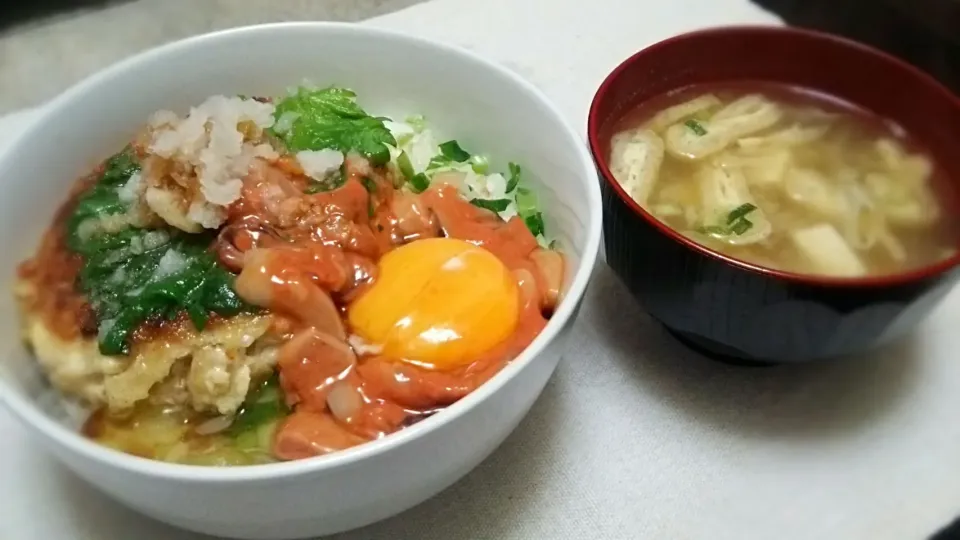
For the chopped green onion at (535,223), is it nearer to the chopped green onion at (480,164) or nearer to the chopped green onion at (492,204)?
the chopped green onion at (492,204)

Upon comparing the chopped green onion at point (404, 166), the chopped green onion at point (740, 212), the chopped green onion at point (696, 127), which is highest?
the chopped green onion at point (404, 166)

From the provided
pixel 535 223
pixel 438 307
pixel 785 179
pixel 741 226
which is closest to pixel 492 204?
pixel 535 223

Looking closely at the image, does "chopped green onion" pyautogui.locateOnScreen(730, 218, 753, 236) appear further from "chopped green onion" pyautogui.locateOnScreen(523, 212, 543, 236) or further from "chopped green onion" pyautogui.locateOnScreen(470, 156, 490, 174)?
"chopped green onion" pyautogui.locateOnScreen(470, 156, 490, 174)

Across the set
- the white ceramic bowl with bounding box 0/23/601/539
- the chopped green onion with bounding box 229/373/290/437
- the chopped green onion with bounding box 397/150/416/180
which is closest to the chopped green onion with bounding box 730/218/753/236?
the white ceramic bowl with bounding box 0/23/601/539

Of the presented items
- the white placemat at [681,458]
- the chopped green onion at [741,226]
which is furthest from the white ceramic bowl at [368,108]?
the chopped green onion at [741,226]

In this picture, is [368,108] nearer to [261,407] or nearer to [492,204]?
[492,204]

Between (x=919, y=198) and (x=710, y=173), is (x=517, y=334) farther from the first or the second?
(x=919, y=198)

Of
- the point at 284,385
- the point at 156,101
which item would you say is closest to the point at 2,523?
the point at 284,385
